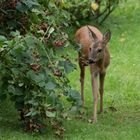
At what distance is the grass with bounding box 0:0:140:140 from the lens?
7.20 m

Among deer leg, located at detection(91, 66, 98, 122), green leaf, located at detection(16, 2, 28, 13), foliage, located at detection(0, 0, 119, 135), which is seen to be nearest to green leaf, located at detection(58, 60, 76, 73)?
foliage, located at detection(0, 0, 119, 135)

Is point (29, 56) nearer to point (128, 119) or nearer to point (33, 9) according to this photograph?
point (33, 9)

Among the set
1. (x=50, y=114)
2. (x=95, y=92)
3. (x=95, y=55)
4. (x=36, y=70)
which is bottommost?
(x=50, y=114)

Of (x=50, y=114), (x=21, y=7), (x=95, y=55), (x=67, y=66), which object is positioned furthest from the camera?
(x=95, y=55)

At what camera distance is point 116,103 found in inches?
361

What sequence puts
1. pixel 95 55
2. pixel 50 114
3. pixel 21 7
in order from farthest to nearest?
pixel 95 55
pixel 21 7
pixel 50 114

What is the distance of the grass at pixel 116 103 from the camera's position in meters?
7.20

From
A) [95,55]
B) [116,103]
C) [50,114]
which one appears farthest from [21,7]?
[116,103]

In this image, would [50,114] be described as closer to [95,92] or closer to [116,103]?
[95,92]

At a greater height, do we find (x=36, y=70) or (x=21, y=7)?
(x=21, y=7)

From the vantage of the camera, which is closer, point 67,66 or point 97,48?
point 67,66

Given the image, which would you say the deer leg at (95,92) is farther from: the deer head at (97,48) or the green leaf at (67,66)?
the green leaf at (67,66)

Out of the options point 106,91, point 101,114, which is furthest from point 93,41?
point 106,91

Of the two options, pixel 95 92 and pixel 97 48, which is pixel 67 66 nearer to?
pixel 97 48
